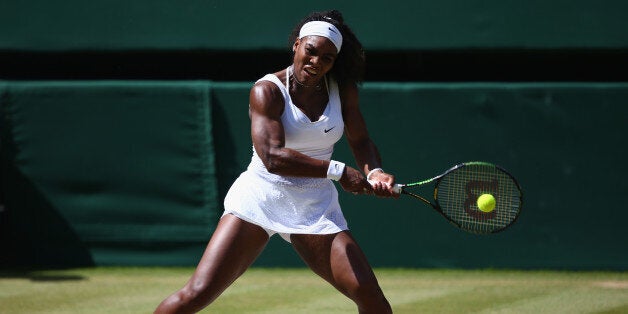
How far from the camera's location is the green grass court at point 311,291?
23.1 ft

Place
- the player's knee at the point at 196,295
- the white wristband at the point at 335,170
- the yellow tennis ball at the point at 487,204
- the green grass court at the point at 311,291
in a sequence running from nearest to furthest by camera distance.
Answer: the player's knee at the point at 196,295
the white wristband at the point at 335,170
the yellow tennis ball at the point at 487,204
the green grass court at the point at 311,291

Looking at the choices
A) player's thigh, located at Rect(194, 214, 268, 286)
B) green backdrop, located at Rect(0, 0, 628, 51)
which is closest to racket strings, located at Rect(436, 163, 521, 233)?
player's thigh, located at Rect(194, 214, 268, 286)

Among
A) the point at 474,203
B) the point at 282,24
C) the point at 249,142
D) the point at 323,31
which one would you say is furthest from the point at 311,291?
the point at 323,31

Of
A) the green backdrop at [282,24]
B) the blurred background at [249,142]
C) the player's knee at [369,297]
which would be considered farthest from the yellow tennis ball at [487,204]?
the green backdrop at [282,24]

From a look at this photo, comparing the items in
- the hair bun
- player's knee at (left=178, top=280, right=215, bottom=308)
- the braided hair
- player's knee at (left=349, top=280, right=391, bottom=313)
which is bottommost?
player's knee at (left=178, top=280, right=215, bottom=308)

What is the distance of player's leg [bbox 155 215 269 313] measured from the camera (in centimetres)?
438

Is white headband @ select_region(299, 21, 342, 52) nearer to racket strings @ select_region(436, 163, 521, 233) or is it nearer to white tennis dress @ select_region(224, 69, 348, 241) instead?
white tennis dress @ select_region(224, 69, 348, 241)

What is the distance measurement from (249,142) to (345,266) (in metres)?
4.60

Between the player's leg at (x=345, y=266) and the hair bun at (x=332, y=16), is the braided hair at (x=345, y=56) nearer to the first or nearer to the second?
the hair bun at (x=332, y=16)

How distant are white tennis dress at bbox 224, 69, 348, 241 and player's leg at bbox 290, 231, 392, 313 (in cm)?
5

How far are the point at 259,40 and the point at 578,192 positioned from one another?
302 centimetres

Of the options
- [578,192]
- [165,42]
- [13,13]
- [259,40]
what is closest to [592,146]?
[578,192]

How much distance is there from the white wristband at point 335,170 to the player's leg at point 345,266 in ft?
0.90

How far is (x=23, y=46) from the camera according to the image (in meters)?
9.27
